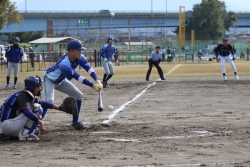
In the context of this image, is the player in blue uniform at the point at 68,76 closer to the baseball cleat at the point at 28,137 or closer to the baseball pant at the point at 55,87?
the baseball pant at the point at 55,87

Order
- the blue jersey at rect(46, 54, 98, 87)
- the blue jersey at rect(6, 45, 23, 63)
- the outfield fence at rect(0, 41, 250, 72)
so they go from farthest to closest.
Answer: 1. the outfield fence at rect(0, 41, 250, 72)
2. the blue jersey at rect(6, 45, 23, 63)
3. the blue jersey at rect(46, 54, 98, 87)

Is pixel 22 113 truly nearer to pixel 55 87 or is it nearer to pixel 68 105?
pixel 68 105

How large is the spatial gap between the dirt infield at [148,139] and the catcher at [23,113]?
197mm

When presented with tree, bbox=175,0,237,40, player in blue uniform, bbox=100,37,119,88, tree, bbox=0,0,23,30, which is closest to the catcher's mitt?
player in blue uniform, bbox=100,37,119,88

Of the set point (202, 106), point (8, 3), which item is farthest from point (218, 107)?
point (8, 3)

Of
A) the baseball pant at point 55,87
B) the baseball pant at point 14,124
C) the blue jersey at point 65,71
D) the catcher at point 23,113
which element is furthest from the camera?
the baseball pant at point 55,87

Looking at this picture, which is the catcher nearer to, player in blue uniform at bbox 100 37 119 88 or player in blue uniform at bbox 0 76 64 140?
player in blue uniform at bbox 0 76 64 140

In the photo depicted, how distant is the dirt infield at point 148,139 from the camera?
6082 millimetres

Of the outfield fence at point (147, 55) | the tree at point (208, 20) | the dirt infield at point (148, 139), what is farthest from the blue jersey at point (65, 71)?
the tree at point (208, 20)

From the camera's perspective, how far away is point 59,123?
9.69m

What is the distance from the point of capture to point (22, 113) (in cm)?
747

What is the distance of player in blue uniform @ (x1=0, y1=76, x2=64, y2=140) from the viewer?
287 inches

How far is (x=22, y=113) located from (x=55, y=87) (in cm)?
159

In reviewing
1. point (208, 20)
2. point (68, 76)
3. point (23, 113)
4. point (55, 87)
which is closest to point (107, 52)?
point (55, 87)
